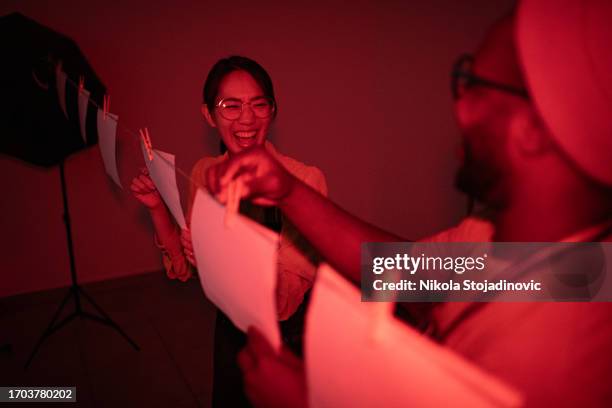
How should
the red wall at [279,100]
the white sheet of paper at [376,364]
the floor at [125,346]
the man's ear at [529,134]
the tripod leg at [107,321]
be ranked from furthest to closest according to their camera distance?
the red wall at [279,100], the tripod leg at [107,321], the floor at [125,346], the man's ear at [529,134], the white sheet of paper at [376,364]

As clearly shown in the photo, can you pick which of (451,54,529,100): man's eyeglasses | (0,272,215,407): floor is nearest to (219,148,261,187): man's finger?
(451,54,529,100): man's eyeglasses

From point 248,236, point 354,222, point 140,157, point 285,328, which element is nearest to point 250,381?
point 248,236

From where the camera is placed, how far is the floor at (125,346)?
6.66 ft

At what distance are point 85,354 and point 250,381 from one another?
2225 millimetres

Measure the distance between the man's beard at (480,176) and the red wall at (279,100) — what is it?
2435mm

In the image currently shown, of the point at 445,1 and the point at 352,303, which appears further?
the point at 445,1

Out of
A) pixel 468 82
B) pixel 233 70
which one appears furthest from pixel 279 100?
pixel 468 82

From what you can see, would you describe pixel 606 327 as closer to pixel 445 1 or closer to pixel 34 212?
pixel 34 212

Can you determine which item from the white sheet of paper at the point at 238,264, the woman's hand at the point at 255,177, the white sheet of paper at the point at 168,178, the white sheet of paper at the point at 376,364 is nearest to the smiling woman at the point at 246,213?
the white sheet of paper at the point at 168,178

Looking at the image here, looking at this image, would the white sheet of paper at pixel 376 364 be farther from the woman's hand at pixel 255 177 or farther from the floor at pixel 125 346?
the floor at pixel 125 346

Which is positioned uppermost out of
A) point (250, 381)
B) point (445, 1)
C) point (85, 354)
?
point (445, 1)

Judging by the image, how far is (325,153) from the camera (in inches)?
128

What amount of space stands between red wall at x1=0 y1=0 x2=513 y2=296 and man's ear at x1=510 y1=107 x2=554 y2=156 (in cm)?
251

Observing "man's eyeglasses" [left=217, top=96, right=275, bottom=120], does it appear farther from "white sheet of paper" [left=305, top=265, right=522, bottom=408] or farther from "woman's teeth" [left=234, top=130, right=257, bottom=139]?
"white sheet of paper" [left=305, top=265, right=522, bottom=408]
